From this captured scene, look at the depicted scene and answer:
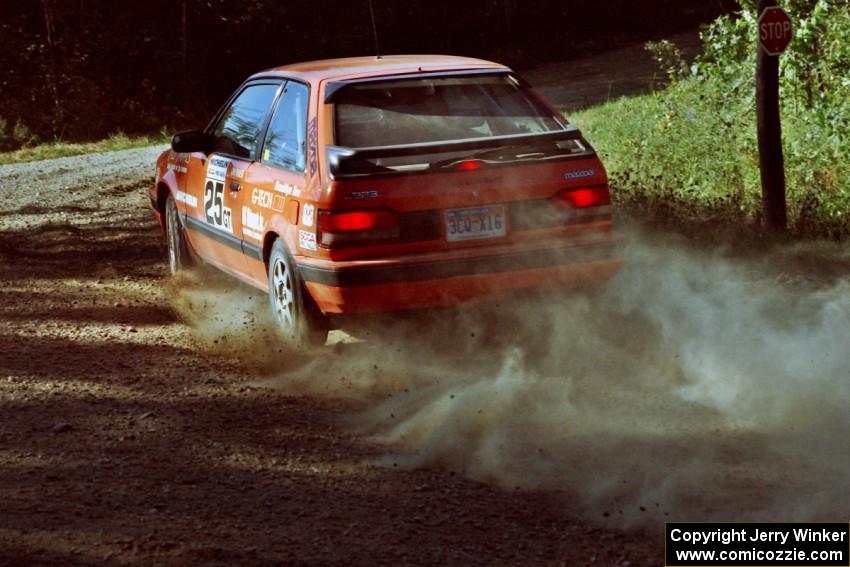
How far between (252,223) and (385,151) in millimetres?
1346

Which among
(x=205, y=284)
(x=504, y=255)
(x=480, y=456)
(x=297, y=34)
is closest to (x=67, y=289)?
(x=205, y=284)

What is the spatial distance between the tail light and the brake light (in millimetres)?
972

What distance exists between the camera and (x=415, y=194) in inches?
261

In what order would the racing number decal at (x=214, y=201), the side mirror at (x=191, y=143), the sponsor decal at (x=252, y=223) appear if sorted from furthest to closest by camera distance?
the side mirror at (x=191, y=143) < the racing number decal at (x=214, y=201) < the sponsor decal at (x=252, y=223)

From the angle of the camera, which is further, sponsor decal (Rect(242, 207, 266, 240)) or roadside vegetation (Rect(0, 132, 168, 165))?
roadside vegetation (Rect(0, 132, 168, 165))

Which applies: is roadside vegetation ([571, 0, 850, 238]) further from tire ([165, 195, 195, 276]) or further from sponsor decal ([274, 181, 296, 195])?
sponsor decal ([274, 181, 296, 195])

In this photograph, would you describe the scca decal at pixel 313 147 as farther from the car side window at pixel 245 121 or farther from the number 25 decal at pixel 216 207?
the number 25 decal at pixel 216 207

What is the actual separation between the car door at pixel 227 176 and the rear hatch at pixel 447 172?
106 centimetres

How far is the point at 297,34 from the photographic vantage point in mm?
32000

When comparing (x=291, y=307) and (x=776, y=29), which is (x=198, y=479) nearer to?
(x=291, y=307)

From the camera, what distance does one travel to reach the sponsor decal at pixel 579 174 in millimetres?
6898

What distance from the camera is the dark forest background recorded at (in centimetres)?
2652

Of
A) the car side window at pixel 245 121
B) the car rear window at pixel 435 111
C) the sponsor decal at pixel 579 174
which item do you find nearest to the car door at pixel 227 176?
the car side window at pixel 245 121

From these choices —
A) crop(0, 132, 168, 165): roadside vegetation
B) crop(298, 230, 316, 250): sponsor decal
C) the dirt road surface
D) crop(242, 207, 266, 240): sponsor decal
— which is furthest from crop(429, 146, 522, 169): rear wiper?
crop(0, 132, 168, 165): roadside vegetation
